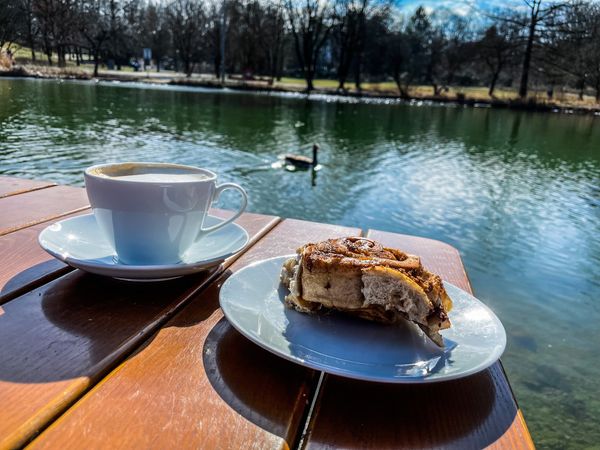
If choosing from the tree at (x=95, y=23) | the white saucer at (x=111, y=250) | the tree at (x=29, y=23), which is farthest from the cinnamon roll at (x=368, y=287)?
the tree at (x=95, y=23)

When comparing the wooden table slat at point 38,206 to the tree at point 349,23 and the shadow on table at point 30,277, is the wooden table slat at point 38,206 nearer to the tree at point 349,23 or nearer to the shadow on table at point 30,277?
the shadow on table at point 30,277

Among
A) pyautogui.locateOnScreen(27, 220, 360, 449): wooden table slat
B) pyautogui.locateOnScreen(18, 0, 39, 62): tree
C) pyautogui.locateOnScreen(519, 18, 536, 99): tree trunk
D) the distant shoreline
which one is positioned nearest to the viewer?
pyautogui.locateOnScreen(27, 220, 360, 449): wooden table slat

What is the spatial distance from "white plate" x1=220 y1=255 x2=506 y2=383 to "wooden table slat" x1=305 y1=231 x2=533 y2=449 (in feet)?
0.13

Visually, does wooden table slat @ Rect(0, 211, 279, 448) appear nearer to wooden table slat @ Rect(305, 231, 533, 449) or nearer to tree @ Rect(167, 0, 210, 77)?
wooden table slat @ Rect(305, 231, 533, 449)

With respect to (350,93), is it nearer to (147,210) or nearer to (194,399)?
(147,210)

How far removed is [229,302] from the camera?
747 millimetres

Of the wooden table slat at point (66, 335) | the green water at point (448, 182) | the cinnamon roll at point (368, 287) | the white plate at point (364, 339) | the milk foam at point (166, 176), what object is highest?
the milk foam at point (166, 176)

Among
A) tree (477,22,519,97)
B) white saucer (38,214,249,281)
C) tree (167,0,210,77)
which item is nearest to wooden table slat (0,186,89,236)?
white saucer (38,214,249,281)

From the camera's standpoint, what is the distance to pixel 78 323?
0.75 m

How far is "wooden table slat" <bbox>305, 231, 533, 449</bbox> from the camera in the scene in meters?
0.54

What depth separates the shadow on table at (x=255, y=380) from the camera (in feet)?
1.84

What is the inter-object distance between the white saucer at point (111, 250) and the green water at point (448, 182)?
2733 millimetres

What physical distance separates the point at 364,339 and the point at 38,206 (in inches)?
48.5

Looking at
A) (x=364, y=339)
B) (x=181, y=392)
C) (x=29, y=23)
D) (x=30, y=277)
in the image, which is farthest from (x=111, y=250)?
(x=29, y=23)
